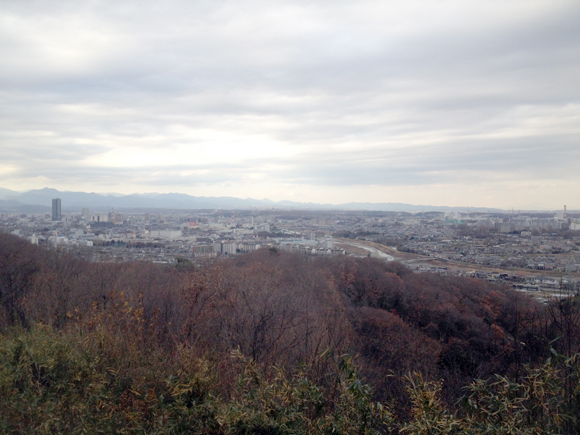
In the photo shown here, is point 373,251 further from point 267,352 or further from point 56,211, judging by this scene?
point 56,211

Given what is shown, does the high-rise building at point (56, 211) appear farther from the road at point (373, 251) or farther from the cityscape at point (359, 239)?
the road at point (373, 251)

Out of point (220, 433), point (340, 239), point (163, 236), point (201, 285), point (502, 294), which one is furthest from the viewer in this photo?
point (340, 239)

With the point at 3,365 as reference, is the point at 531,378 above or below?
above

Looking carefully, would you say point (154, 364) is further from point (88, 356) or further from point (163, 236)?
point (163, 236)

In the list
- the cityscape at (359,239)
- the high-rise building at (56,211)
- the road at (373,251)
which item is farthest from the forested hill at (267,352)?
the high-rise building at (56,211)

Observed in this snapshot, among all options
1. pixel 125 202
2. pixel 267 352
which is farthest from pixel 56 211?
pixel 267 352

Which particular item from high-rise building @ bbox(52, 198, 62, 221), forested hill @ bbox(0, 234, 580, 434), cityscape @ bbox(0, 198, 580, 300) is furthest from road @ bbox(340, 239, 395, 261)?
high-rise building @ bbox(52, 198, 62, 221)

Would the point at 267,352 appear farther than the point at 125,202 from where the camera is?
No

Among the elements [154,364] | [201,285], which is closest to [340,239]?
[201,285]
